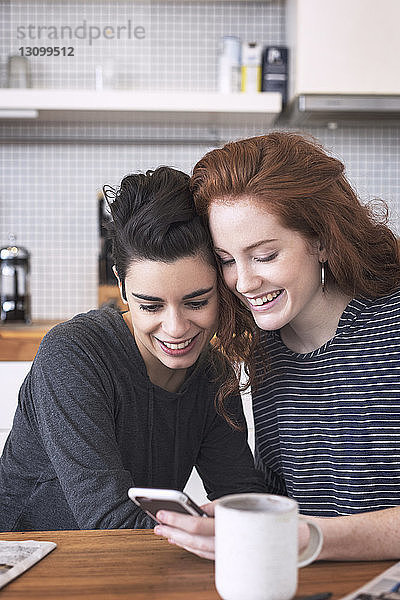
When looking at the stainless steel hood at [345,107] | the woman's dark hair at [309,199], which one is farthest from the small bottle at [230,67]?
the woman's dark hair at [309,199]

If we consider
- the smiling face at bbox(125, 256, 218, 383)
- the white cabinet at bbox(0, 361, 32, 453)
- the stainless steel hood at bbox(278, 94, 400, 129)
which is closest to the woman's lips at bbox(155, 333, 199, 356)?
the smiling face at bbox(125, 256, 218, 383)

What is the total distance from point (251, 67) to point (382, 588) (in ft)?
7.65

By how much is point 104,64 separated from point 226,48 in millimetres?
480

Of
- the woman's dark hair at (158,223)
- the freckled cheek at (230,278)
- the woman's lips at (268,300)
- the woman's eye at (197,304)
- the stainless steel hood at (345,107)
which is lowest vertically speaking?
the woman's eye at (197,304)

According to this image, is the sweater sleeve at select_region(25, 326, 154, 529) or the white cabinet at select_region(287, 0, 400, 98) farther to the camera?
the white cabinet at select_region(287, 0, 400, 98)

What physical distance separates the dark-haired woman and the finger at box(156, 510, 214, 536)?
0.86ft

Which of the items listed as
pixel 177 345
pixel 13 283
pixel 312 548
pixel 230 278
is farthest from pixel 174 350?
pixel 13 283

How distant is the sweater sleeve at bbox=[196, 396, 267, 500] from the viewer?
1314 mm

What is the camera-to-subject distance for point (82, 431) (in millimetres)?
1055

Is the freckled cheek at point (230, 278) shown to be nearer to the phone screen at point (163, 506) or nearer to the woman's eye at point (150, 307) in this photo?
the woman's eye at point (150, 307)

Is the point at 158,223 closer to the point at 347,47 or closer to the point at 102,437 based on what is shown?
the point at 102,437

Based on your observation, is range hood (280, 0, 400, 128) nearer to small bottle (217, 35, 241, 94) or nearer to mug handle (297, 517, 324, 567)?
small bottle (217, 35, 241, 94)

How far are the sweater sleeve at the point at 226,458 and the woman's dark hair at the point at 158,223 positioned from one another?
0.24 metres

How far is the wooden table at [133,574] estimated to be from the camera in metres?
0.73
